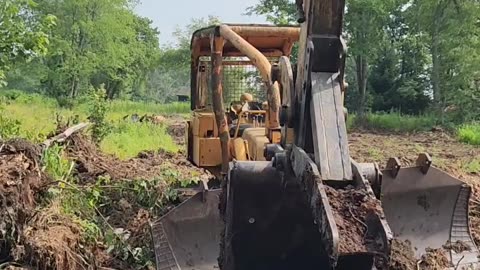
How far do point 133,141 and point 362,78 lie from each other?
55.4 feet

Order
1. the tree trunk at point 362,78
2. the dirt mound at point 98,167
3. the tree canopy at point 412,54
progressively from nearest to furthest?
the dirt mound at point 98,167 → the tree canopy at point 412,54 → the tree trunk at point 362,78

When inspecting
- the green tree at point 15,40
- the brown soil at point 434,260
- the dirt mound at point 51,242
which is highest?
the green tree at point 15,40

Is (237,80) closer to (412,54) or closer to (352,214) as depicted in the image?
(352,214)

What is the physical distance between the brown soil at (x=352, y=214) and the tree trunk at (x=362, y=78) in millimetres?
27517

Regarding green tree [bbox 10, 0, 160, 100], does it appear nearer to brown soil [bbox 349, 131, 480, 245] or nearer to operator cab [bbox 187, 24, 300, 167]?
brown soil [bbox 349, 131, 480, 245]

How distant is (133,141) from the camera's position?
16609 millimetres

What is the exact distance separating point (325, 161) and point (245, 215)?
619 mm

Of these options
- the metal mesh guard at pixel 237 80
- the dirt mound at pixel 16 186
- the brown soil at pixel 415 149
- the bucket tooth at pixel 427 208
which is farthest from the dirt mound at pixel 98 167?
the brown soil at pixel 415 149

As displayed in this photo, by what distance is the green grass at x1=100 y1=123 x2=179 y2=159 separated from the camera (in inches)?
563

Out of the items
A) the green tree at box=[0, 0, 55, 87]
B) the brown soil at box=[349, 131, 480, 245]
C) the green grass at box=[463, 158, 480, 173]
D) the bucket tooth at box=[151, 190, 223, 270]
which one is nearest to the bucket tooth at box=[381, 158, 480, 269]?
the bucket tooth at box=[151, 190, 223, 270]

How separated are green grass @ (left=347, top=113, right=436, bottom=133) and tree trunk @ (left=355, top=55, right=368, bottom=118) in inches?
44.8

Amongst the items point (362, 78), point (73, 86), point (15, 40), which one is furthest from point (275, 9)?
point (15, 40)

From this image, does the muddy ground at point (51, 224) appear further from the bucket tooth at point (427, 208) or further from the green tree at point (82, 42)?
the green tree at point (82, 42)

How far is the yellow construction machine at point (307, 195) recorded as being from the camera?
315 cm
